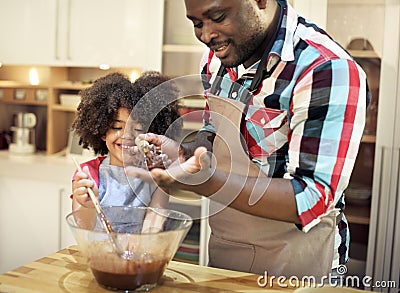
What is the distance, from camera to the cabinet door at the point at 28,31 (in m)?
2.73

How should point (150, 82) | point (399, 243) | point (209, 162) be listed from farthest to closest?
1. point (399, 243)
2. point (150, 82)
3. point (209, 162)

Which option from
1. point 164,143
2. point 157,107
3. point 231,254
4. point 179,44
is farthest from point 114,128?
point 179,44

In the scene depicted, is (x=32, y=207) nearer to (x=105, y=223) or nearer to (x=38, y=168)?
(x=38, y=168)

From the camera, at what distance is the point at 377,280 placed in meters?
2.24

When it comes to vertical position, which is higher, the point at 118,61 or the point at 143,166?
the point at 118,61

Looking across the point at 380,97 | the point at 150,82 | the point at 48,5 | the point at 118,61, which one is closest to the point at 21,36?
the point at 48,5

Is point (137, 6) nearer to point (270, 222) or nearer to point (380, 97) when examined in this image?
point (380, 97)

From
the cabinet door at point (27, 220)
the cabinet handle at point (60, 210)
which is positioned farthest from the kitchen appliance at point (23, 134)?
the cabinet handle at point (60, 210)

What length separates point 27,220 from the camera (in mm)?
2695

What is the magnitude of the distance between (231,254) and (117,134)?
0.44m

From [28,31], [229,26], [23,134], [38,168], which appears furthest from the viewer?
[23,134]

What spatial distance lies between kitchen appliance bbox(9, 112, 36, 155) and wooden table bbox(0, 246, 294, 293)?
1.89m

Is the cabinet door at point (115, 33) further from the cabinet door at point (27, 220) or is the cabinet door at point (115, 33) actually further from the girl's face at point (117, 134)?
the girl's face at point (117, 134)

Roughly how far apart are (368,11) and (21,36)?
165 cm
